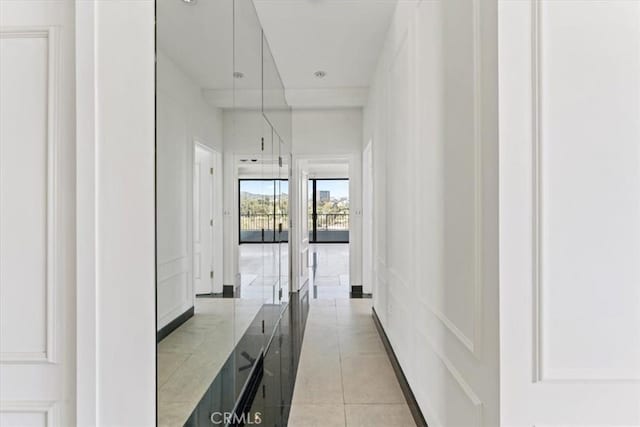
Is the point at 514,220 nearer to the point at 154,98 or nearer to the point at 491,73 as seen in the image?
the point at 491,73

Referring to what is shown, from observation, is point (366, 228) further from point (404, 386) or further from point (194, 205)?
point (194, 205)

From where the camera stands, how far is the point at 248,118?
235 cm

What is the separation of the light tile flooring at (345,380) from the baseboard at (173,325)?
3.57 feet

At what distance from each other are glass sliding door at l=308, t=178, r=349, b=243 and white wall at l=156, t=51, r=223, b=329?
11.0 m

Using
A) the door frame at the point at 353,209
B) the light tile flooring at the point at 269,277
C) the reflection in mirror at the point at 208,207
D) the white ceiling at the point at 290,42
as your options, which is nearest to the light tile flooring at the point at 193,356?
the reflection in mirror at the point at 208,207

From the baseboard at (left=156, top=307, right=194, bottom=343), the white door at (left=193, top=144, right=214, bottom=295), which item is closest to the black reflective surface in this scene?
the baseboard at (left=156, top=307, right=194, bottom=343)

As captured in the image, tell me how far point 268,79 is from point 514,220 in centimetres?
268

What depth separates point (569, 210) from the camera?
3.30 feet

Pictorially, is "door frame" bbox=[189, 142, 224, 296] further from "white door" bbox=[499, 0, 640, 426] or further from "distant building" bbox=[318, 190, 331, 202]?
"distant building" bbox=[318, 190, 331, 202]

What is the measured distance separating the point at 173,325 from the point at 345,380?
1666 millimetres

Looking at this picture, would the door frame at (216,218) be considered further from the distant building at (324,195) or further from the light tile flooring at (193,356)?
the distant building at (324,195)
